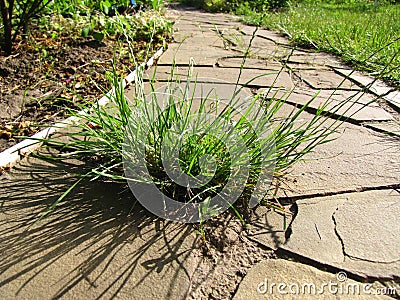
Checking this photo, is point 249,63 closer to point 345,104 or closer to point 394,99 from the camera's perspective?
point 345,104

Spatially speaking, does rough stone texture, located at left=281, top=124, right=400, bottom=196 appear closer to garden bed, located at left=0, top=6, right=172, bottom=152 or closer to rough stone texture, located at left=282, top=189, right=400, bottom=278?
rough stone texture, located at left=282, top=189, right=400, bottom=278

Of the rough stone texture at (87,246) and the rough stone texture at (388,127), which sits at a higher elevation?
the rough stone texture at (87,246)

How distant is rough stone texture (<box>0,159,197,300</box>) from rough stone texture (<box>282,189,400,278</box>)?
1.17 feet

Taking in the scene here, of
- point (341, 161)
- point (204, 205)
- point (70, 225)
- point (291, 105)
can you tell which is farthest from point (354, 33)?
point (70, 225)

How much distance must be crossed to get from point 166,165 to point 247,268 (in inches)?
17.4

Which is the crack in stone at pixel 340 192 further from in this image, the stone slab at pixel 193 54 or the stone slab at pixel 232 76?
the stone slab at pixel 193 54

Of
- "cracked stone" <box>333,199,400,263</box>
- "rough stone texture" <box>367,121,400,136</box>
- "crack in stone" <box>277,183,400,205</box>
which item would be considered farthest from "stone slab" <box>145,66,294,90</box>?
"cracked stone" <box>333,199,400,263</box>

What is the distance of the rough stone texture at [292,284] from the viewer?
101 cm

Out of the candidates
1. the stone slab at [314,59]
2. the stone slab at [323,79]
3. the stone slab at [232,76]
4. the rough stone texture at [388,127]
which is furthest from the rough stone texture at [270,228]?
the stone slab at [314,59]

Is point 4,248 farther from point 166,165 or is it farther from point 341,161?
point 341,161

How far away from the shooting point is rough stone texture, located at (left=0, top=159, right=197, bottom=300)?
101cm

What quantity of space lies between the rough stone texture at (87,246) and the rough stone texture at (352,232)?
14.1 inches

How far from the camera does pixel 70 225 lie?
1.23 metres

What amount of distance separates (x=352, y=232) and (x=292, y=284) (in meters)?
0.32
